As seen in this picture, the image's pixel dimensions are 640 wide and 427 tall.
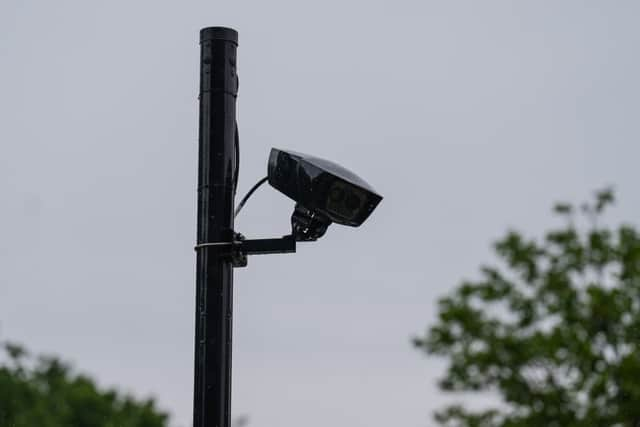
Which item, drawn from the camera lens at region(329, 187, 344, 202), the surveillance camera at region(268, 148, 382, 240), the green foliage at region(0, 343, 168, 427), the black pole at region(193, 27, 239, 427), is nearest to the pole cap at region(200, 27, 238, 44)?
the black pole at region(193, 27, 239, 427)

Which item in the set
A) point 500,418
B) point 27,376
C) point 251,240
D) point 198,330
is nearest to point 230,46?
point 251,240

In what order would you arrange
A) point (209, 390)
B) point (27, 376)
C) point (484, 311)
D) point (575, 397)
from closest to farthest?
point (209, 390) → point (575, 397) → point (484, 311) → point (27, 376)

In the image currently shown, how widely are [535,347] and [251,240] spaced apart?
1436 centimetres

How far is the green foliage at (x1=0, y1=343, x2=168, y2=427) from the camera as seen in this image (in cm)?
3866

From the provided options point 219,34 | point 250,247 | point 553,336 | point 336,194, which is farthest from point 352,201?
point 553,336

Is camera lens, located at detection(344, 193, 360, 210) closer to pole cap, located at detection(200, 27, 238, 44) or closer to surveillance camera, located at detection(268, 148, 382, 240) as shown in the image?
surveillance camera, located at detection(268, 148, 382, 240)

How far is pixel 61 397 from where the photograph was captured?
42.6 m

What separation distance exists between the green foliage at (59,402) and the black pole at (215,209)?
1318 inches

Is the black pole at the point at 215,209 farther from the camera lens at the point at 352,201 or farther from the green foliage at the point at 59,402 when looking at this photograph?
the green foliage at the point at 59,402

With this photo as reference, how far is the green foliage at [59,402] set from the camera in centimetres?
3866

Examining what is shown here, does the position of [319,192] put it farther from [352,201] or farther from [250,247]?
[250,247]

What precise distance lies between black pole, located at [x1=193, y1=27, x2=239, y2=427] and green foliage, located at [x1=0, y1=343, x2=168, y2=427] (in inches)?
1318

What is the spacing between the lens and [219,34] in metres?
3.86

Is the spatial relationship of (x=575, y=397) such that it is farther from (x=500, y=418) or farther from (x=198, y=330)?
(x=198, y=330)
